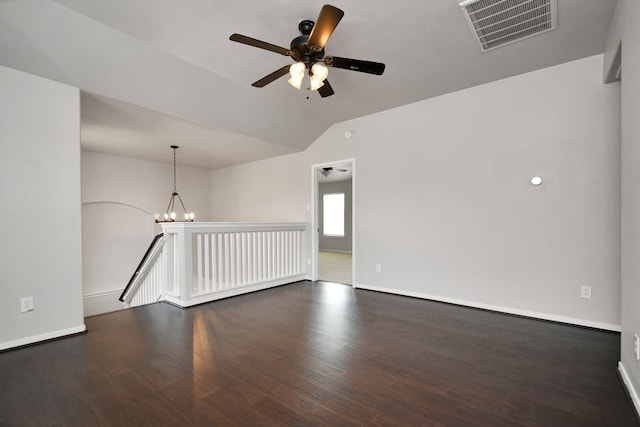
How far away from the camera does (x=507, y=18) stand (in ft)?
7.97

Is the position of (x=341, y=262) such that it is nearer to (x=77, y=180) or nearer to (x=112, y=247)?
(x=112, y=247)

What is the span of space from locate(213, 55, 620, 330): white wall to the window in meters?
5.54

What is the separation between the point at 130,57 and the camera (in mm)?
2762

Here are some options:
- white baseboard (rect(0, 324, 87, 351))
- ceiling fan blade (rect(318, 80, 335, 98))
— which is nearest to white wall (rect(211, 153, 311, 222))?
ceiling fan blade (rect(318, 80, 335, 98))

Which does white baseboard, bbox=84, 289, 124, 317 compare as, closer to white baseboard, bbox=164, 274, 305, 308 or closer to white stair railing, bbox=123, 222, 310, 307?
white stair railing, bbox=123, 222, 310, 307

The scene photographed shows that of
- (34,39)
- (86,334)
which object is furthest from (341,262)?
(34,39)

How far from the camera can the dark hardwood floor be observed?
1.67m

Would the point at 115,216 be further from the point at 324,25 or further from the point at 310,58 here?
the point at 324,25

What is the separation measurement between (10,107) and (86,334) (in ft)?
7.03

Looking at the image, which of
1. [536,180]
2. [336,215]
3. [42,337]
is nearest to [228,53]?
[42,337]

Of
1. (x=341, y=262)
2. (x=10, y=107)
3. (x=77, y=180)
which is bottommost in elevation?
(x=341, y=262)

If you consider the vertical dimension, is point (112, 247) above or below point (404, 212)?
below

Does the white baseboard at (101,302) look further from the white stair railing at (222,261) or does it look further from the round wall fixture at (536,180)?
the round wall fixture at (536,180)

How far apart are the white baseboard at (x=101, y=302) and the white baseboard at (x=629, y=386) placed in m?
6.99
